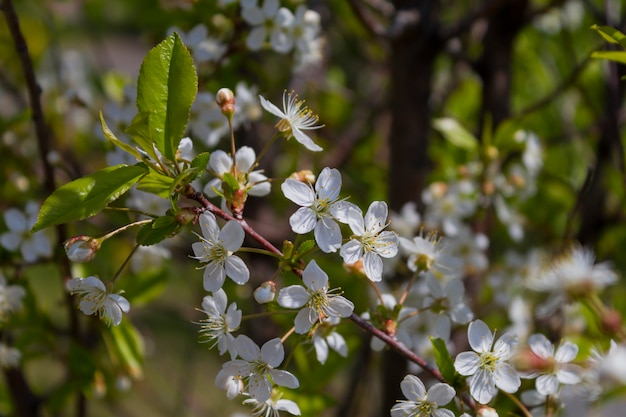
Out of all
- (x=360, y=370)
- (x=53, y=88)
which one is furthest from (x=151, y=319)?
(x=360, y=370)

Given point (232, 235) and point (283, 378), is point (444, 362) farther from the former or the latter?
point (232, 235)

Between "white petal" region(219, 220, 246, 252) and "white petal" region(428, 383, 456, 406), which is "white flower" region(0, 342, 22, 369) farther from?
"white petal" region(428, 383, 456, 406)

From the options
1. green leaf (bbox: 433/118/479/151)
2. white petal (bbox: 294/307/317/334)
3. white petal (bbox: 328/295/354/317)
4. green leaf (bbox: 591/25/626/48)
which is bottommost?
green leaf (bbox: 433/118/479/151)

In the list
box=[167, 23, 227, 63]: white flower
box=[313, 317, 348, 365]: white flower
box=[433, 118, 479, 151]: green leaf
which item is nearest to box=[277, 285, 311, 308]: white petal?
box=[313, 317, 348, 365]: white flower

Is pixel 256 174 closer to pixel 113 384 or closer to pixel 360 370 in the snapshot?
pixel 113 384

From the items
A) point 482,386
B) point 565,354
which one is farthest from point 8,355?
point 565,354

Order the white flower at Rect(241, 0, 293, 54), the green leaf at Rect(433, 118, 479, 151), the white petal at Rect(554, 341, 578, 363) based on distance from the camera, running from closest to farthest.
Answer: the white petal at Rect(554, 341, 578, 363) → the white flower at Rect(241, 0, 293, 54) → the green leaf at Rect(433, 118, 479, 151)
